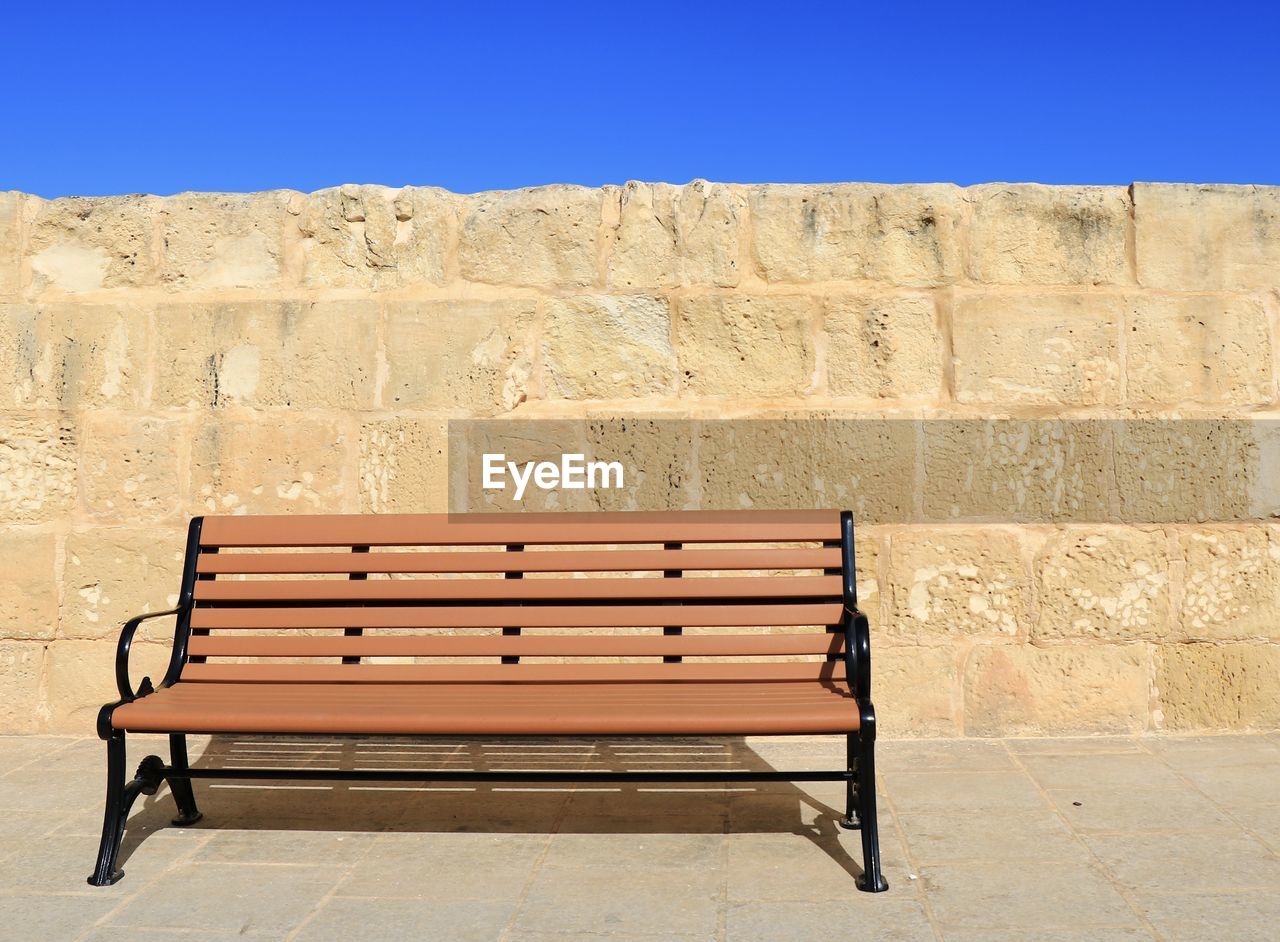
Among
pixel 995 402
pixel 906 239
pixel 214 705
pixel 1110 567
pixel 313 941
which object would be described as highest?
pixel 906 239

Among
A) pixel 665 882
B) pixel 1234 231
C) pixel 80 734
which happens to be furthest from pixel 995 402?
pixel 80 734

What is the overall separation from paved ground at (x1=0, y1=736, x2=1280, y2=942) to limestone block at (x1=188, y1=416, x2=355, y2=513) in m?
0.81

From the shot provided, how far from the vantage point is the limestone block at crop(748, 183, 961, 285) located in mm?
3736

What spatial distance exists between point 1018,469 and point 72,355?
10.4ft

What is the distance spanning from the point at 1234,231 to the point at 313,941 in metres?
3.43

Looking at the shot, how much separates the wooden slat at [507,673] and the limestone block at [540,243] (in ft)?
4.52

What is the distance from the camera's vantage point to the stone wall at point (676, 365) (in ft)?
12.2

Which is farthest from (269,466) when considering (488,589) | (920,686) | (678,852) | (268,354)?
(920,686)

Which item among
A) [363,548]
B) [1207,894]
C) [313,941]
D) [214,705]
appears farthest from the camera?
[363,548]

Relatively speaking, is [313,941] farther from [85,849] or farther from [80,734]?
[80,734]

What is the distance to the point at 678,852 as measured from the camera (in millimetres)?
2717

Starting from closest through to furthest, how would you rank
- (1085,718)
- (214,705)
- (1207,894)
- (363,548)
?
(1207,894) < (214,705) < (363,548) < (1085,718)

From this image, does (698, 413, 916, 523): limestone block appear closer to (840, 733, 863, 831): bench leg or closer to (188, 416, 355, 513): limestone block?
(840, 733, 863, 831): bench leg

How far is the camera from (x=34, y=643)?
3832 millimetres
